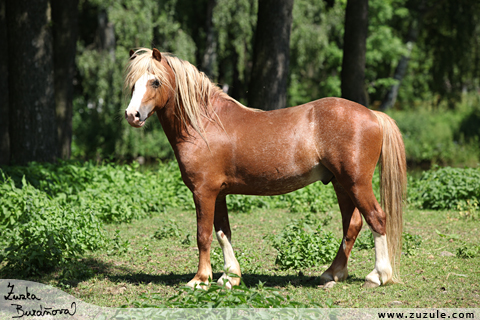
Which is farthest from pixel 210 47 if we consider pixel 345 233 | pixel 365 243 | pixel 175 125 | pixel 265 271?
pixel 345 233

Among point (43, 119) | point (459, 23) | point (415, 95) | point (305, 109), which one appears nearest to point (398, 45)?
point (459, 23)

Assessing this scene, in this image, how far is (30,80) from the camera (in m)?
8.34

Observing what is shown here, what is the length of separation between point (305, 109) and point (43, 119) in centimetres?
612

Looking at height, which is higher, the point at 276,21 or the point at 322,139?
the point at 276,21

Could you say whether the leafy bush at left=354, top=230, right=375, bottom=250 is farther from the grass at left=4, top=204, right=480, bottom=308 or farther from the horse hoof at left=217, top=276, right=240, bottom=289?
the horse hoof at left=217, top=276, right=240, bottom=289

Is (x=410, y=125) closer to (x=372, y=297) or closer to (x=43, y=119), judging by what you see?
(x=43, y=119)

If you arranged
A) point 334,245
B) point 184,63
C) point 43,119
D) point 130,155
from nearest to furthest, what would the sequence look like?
1. point 184,63
2. point 334,245
3. point 43,119
4. point 130,155

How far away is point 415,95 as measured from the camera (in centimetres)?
2961

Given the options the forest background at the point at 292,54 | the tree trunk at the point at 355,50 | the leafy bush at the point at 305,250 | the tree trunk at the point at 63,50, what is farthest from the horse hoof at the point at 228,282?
the forest background at the point at 292,54

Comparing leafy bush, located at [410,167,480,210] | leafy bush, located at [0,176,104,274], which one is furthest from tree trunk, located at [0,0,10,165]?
leafy bush, located at [410,167,480,210]

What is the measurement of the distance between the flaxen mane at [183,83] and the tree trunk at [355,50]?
6.21 m

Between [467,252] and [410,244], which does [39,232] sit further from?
[467,252]

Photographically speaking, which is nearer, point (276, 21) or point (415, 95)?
point (276, 21)

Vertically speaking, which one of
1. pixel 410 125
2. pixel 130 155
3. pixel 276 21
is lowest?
pixel 130 155
